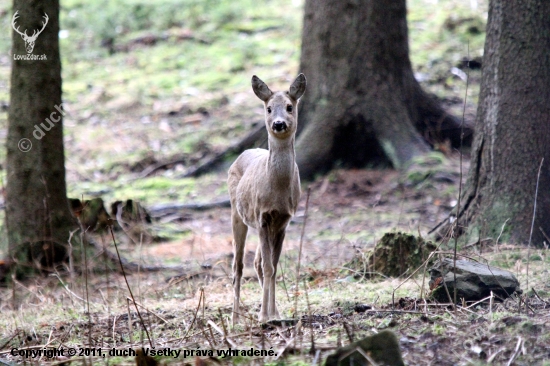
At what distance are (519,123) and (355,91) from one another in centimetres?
435

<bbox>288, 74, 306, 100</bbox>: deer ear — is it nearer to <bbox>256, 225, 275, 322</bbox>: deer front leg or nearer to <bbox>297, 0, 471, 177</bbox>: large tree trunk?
<bbox>256, 225, 275, 322</bbox>: deer front leg

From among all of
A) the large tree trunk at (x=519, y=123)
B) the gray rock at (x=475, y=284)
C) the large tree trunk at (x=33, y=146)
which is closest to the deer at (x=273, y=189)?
the gray rock at (x=475, y=284)

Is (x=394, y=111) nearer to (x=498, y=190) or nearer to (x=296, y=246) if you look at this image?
(x=296, y=246)

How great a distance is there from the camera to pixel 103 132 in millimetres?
15016

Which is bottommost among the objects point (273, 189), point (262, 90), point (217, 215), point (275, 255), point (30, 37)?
point (217, 215)

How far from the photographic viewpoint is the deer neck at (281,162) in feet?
18.7

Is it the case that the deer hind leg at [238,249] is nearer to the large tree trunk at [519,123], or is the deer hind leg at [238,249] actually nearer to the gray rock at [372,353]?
the large tree trunk at [519,123]

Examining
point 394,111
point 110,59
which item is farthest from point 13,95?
point 110,59

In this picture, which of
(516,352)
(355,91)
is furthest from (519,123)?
(355,91)

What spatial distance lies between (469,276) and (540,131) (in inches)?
93.5

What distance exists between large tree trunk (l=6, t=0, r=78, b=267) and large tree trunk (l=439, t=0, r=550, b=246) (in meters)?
4.22

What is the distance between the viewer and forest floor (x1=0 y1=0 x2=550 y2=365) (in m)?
4.43

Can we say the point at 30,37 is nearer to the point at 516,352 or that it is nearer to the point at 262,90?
the point at 262,90

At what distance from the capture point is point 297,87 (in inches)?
234
